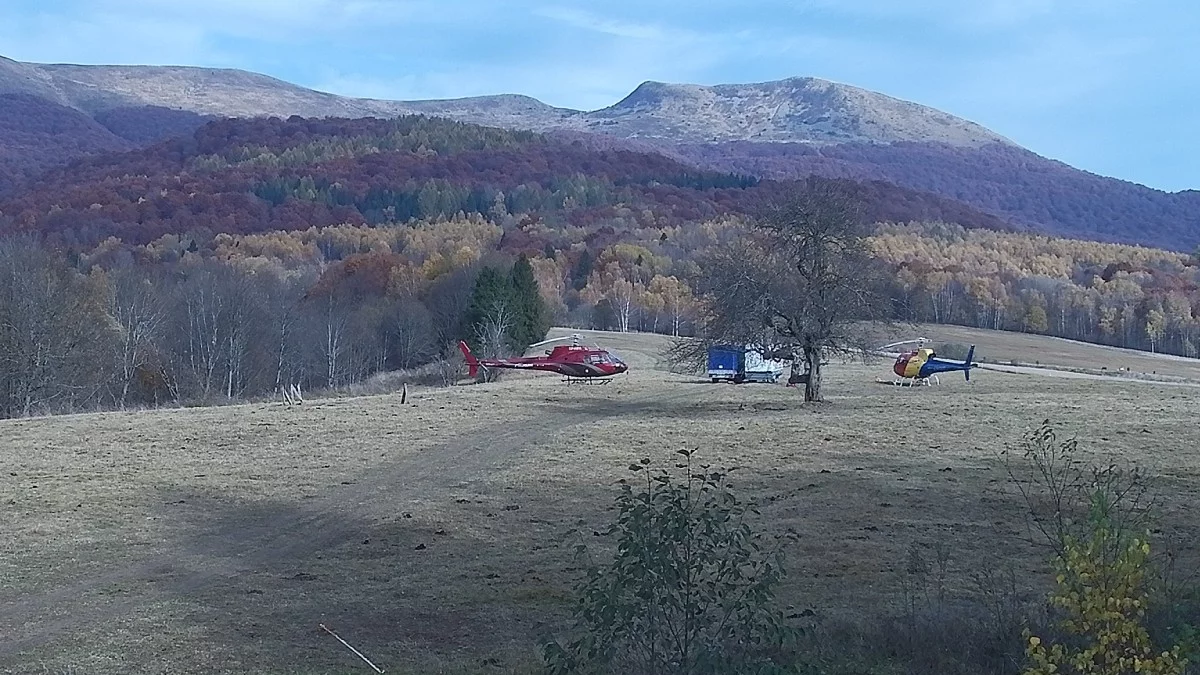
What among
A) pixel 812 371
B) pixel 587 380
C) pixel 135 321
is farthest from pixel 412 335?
pixel 812 371

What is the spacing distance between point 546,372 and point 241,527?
110 ft

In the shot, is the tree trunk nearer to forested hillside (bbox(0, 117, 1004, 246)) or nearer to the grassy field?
the grassy field

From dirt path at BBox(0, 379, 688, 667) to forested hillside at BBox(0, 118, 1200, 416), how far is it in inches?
470

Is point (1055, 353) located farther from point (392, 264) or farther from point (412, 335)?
point (392, 264)

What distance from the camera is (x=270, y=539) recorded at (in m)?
17.5

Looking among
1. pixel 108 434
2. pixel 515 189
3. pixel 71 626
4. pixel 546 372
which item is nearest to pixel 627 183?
pixel 515 189

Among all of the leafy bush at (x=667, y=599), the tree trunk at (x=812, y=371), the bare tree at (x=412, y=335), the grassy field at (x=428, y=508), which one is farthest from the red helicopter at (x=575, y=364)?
the leafy bush at (x=667, y=599)

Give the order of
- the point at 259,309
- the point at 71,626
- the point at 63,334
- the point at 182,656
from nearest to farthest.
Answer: the point at 182,656
the point at 71,626
the point at 63,334
the point at 259,309

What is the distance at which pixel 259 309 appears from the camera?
249ft

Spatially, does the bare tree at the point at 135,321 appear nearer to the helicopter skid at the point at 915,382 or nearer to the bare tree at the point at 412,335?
the bare tree at the point at 412,335

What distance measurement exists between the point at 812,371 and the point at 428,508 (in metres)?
18.9

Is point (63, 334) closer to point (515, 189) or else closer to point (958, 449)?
point (958, 449)

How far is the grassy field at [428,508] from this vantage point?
1197 cm

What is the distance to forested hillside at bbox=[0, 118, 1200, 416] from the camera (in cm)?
5850
